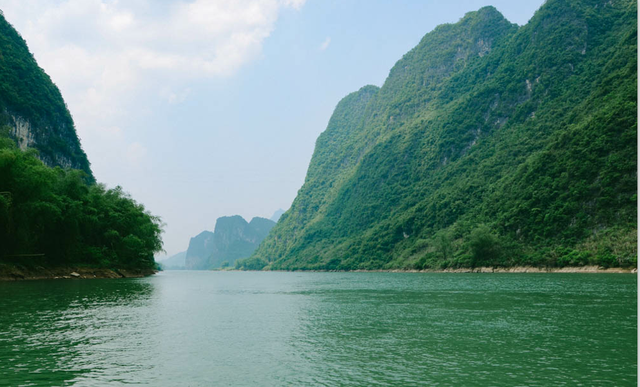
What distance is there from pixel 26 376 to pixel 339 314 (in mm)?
17818

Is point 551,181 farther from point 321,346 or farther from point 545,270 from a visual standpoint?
point 321,346

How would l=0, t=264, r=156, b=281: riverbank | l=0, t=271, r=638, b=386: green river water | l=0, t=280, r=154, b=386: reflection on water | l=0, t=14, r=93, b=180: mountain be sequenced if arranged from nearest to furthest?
l=0, t=271, r=638, b=386: green river water
l=0, t=280, r=154, b=386: reflection on water
l=0, t=264, r=156, b=281: riverbank
l=0, t=14, r=93, b=180: mountain

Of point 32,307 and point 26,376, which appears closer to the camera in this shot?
point 26,376

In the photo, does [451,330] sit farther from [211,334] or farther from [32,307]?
[32,307]

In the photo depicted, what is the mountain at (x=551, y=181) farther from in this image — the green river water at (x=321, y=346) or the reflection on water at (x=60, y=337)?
the reflection on water at (x=60, y=337)

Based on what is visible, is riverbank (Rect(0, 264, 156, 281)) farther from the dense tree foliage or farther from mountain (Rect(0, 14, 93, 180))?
mountain (Rect(0, 14, 93, 180))

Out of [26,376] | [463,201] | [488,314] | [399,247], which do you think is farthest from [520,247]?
[26,376]

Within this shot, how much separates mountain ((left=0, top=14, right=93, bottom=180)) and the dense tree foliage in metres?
44.4

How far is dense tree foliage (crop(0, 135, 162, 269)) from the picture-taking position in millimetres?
48094

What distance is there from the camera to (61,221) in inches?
2281

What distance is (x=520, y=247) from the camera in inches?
4488

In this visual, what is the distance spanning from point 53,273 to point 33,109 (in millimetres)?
80403

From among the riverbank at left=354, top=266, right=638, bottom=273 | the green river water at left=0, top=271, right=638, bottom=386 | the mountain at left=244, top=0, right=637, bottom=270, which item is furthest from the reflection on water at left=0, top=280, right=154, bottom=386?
the mountain at left=244, top=0, right=637, bottom=270

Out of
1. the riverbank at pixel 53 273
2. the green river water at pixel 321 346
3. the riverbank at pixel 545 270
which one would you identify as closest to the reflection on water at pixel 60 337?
the green river water at pixel 321 346
